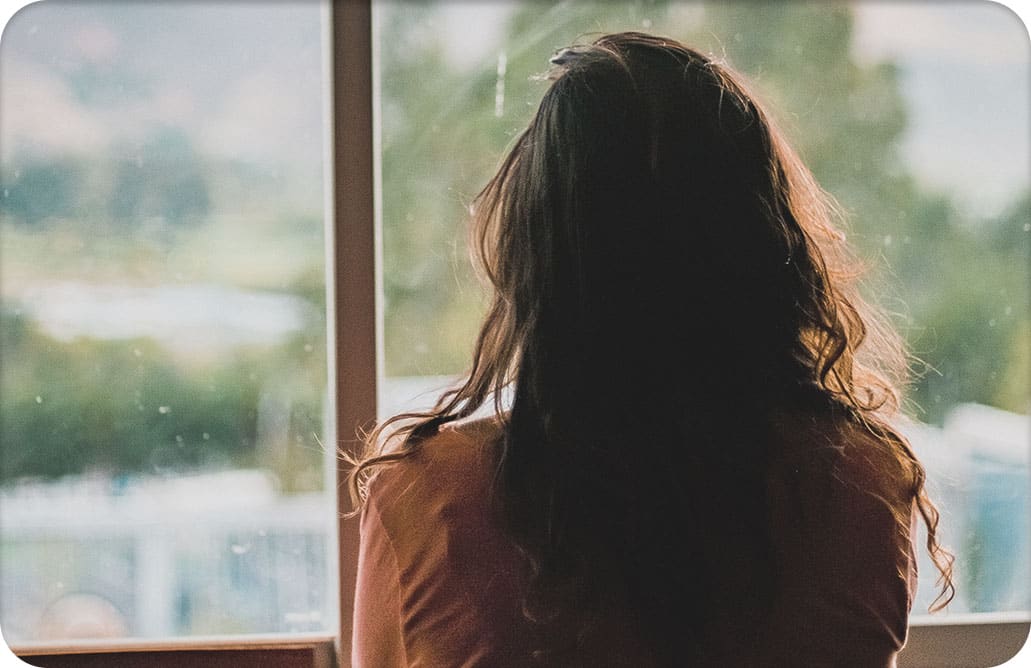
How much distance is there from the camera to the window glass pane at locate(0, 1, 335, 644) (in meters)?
1.20

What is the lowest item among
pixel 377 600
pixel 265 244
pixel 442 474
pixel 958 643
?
pixel 958 643

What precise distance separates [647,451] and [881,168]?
0.75 metres

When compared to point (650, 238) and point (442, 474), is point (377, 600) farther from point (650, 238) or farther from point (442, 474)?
point (650, 238)

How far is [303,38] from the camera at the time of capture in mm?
1208

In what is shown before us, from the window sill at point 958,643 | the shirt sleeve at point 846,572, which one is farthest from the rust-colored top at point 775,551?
the window sill at point 958,643

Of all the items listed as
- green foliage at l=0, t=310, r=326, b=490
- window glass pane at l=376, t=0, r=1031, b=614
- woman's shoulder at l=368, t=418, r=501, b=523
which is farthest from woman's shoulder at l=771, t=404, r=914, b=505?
green foliage at l=0, t=310, r=326, b=490

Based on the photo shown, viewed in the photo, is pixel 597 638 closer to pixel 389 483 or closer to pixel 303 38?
pixel 389 483

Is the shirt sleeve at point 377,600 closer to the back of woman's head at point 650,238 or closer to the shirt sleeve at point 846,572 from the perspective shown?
the back of woman's head at point 650,238

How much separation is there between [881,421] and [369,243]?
67cm

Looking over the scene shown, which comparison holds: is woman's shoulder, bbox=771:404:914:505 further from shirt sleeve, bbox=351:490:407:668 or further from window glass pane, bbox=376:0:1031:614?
window glass pane, bbox=376:0:1031:614

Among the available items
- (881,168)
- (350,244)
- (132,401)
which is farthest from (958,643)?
(132,401)

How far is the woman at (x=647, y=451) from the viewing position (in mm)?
698

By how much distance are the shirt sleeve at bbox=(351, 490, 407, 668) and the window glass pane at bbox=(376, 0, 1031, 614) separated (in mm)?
471

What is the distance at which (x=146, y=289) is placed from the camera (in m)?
1.20
